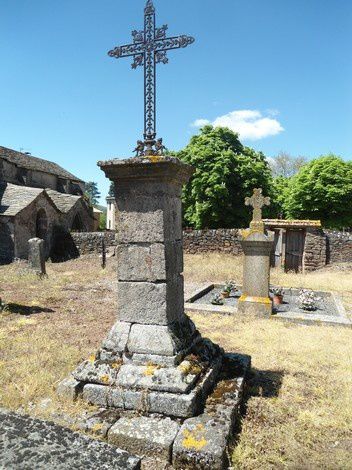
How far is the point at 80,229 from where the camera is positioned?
28.1m

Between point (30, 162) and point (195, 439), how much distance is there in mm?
31419

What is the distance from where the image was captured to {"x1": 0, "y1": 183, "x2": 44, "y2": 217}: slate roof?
63.0 feet

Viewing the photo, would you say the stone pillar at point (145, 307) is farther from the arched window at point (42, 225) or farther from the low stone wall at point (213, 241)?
the arched window at point (42, 225)

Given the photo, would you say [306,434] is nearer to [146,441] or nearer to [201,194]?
[146,441]

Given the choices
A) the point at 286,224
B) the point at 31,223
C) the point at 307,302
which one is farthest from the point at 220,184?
the point at 307,302

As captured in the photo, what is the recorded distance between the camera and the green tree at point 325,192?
27.3m

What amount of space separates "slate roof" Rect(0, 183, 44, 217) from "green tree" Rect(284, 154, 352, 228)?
19851mm

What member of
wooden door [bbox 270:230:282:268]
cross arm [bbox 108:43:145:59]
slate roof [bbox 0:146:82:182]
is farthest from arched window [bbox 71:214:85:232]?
cross arm [bbox 108:43:145:59]

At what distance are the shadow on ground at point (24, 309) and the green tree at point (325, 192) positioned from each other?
24.1 metres

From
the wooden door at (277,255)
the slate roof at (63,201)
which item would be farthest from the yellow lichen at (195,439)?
the slate roof at (63,201)

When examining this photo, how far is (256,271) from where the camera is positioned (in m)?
8.70

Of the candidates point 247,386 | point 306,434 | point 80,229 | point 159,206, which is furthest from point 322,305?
point 80,229

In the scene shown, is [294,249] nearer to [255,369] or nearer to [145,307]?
[255,369]

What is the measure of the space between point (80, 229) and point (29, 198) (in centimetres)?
801
